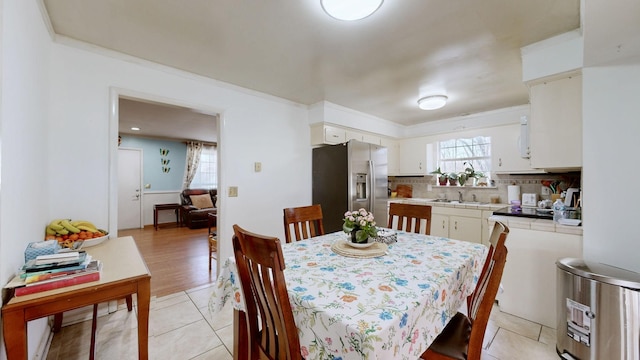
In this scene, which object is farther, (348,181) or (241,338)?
(348,181)

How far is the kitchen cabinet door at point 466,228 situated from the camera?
11.1 ft

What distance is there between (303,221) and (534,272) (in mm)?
2013

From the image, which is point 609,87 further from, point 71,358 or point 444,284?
point 71,358

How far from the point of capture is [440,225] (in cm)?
377

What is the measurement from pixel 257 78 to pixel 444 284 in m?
2.61

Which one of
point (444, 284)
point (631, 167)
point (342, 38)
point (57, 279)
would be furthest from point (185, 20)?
point (631, 167)

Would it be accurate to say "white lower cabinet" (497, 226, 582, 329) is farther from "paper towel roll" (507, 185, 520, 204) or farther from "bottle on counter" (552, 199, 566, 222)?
"paper towel roll" (507, 185, 520, 204)

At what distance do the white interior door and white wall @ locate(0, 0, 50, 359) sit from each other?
5.04 meters

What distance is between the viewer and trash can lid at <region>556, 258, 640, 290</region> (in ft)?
4.78

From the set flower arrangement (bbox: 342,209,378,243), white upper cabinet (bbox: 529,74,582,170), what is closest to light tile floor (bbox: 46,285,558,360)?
flower arrangement (bbox: 342,209,378,243)

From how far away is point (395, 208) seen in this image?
2311mm

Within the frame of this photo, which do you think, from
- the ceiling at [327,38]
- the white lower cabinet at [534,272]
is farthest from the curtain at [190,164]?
the white lower cabinet at [534,272]

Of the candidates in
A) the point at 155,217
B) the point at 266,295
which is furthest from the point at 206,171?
the point at 266,295

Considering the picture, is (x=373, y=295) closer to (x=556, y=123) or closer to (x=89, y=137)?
(x=556, y=123)
